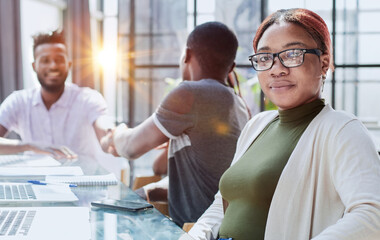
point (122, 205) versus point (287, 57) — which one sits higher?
point (287, 57)

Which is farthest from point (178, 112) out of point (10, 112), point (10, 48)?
point (10, 48)

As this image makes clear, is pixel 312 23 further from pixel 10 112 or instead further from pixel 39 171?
pixel 10 112

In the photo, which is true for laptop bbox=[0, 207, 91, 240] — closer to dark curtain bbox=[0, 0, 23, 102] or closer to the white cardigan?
the white cardigan

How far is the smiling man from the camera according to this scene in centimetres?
315

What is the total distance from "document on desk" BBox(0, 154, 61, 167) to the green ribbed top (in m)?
1.02

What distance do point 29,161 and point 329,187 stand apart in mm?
1518

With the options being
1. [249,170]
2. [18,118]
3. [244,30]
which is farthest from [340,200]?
[244,30]

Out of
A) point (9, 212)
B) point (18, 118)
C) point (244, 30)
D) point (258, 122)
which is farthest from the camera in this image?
point (244, 30)

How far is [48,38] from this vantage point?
10.6 ft

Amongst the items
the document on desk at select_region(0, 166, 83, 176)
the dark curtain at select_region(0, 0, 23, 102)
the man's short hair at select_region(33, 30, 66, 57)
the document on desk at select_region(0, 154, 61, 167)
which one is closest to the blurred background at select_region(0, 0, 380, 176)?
the dark curtain at select_region(0, 0, 23, 102)

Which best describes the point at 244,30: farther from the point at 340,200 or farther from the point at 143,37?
the point at 340,200

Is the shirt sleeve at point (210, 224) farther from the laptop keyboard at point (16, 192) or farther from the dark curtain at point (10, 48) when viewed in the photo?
the dark curtain at point (10, 48)

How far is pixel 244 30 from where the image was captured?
16.6 feet

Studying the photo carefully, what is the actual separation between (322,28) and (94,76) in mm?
4220
